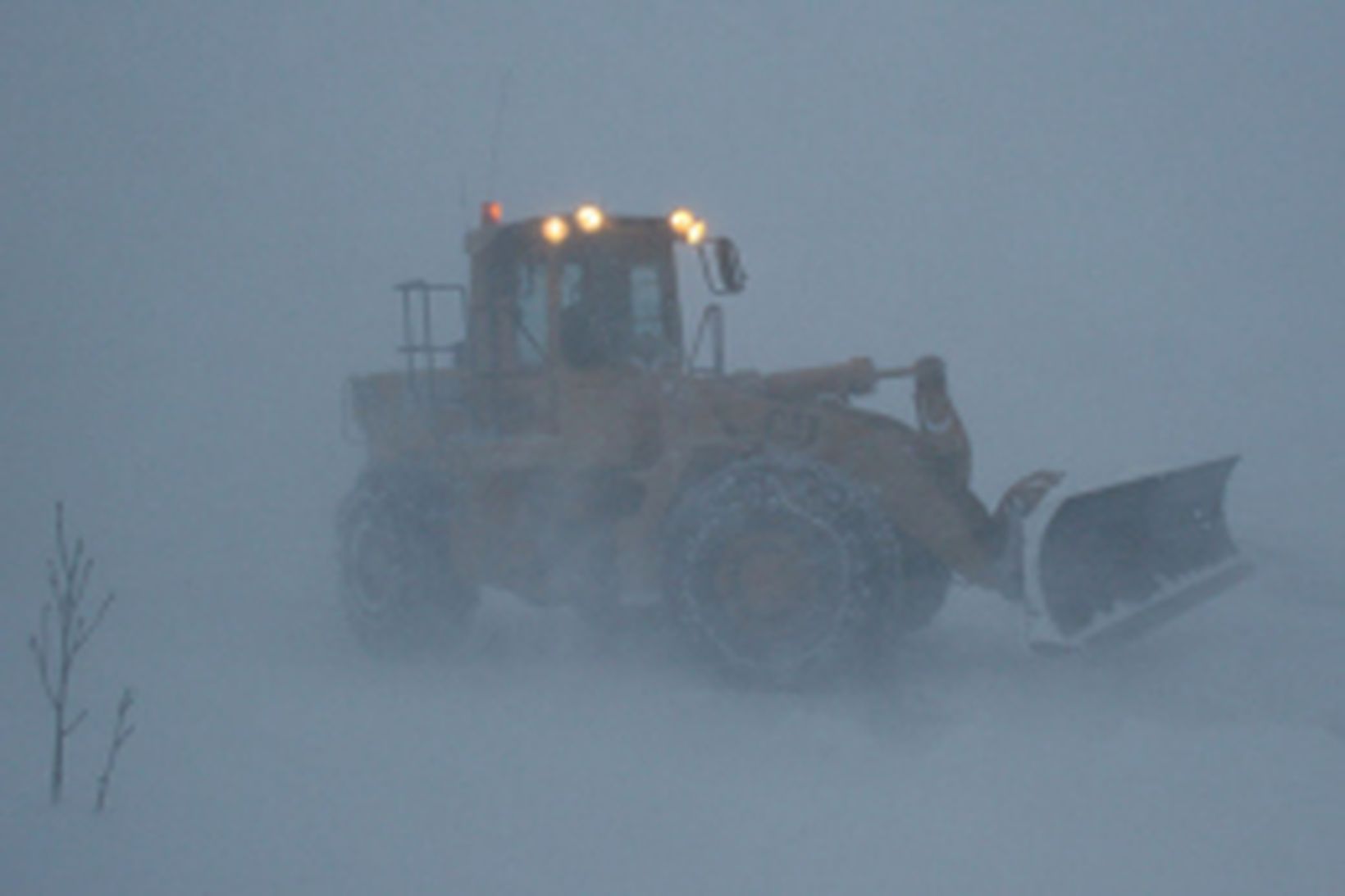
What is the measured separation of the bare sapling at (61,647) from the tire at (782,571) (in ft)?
8.09

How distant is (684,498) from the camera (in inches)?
217

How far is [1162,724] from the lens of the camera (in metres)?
4.71

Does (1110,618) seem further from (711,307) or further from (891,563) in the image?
(711,307)

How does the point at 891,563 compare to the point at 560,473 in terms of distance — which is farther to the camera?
the point at 560,473

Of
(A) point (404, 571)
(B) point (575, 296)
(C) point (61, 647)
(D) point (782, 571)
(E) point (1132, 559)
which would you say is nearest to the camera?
(D) point (782, 571)

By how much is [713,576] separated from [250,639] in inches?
140

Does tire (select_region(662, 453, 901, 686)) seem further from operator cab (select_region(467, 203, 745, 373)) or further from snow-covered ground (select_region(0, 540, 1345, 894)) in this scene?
operator cab (select_region(467, 203, 745, 373))

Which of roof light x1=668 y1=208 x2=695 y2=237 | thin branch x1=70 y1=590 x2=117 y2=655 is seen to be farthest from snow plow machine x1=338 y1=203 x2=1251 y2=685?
thin branch x1=70 y1=590 x2=117 y2=655

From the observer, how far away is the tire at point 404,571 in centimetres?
666

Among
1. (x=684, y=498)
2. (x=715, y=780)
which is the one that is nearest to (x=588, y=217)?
(x=684, y=498)

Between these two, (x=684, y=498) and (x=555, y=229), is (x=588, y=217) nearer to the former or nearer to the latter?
(x=555, y=229)

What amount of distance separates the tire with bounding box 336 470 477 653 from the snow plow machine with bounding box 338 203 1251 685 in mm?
14

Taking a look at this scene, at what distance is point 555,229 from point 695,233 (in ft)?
2.70

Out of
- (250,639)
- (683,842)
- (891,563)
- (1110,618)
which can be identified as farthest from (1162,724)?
(250,639)
